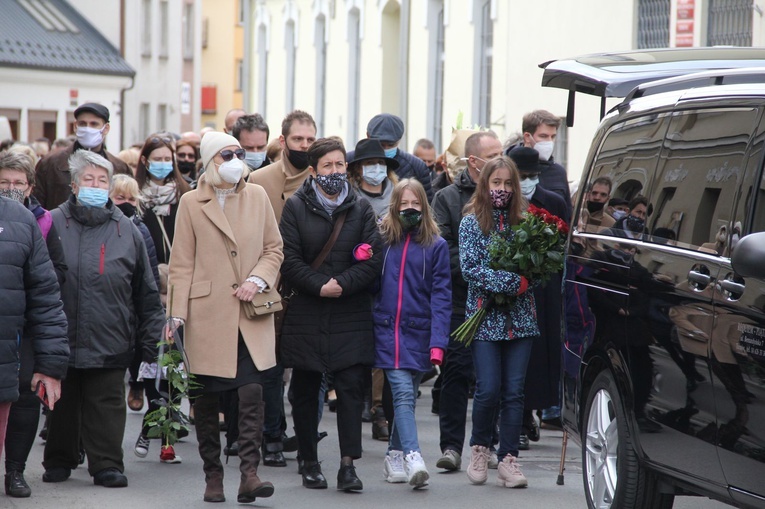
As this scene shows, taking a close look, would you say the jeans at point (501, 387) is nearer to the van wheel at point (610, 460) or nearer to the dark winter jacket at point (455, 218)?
the dark winter jacket at point (455, 218)

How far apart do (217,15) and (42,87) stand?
2361 cm

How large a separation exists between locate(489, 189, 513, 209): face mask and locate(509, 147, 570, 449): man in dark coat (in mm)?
921

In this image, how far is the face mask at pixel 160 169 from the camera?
35.0 feet

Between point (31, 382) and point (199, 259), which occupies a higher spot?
point (199, 259)

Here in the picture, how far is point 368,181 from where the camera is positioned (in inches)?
371

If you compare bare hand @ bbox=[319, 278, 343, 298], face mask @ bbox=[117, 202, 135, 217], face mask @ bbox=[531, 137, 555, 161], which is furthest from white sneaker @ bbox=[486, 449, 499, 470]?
face mask @ bbox=[117, 202, 135, 217]

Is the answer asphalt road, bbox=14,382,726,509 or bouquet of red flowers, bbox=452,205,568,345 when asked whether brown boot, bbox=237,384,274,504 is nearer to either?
asphalt road, bbox=14,382,726,509

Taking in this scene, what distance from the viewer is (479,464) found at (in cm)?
853

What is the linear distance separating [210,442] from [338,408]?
88 cm

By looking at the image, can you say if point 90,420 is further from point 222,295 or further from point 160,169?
point 160,169

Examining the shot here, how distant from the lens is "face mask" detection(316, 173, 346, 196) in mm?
8438

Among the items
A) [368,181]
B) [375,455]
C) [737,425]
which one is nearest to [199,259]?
[368,181]

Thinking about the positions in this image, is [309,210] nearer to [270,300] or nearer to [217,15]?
[270,300]

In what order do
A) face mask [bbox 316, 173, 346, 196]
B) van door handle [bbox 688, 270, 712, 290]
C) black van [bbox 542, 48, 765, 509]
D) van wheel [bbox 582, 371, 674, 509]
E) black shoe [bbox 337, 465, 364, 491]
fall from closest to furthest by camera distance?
black van [bbox 542, 48, 765, 509]
van door handle [bbox 688, 270, 712, 290]
van wheel [bbox 582, 371, 674, 509]
black shoe [bbox 337, 465, 364, 491]
face mask [bbox 316, 173, 346, 196]
